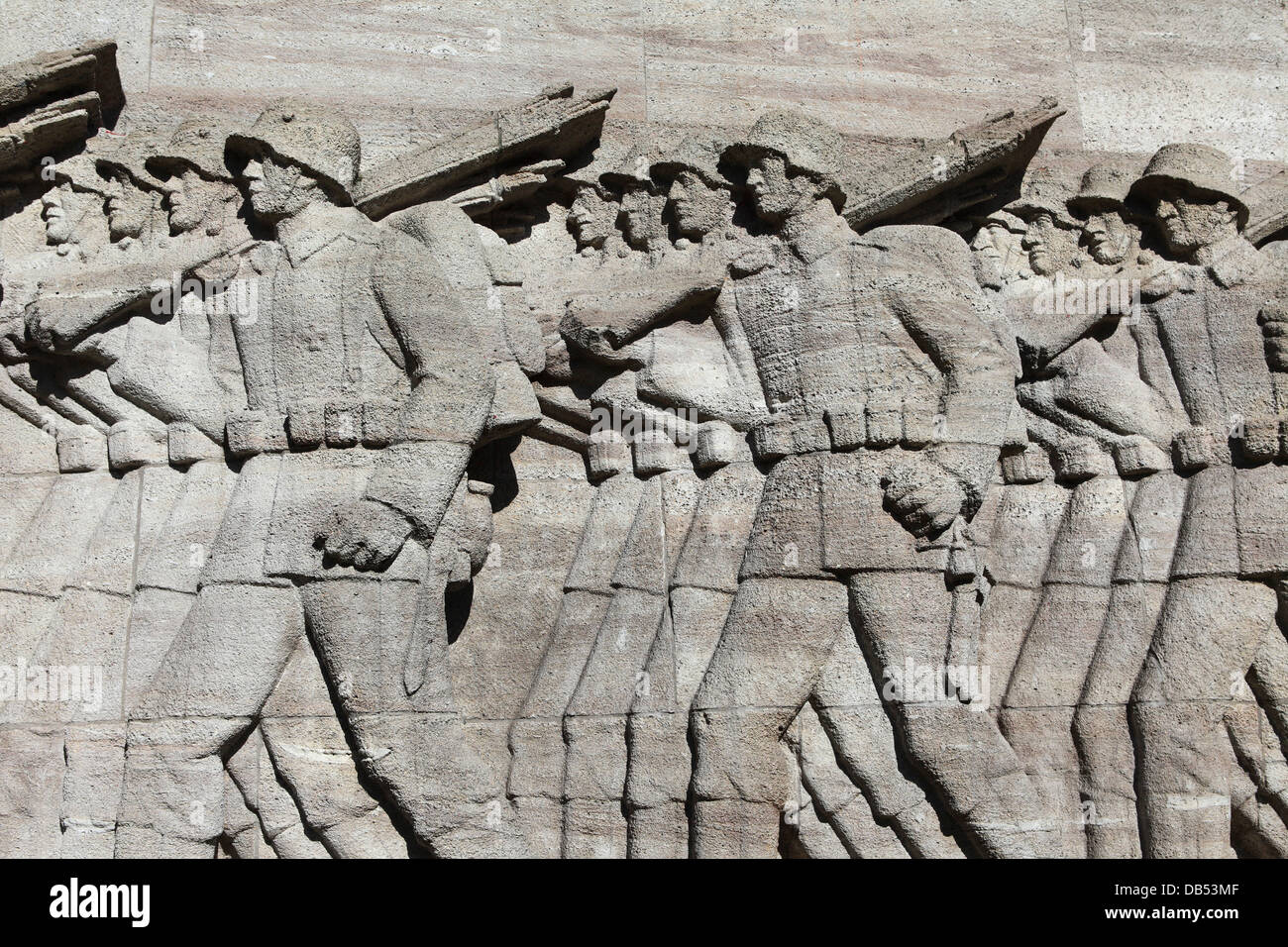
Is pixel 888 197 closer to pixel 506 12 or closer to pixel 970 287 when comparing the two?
pixel 970 287

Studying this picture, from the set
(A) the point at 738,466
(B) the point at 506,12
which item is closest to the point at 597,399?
(A) the point at 738,466

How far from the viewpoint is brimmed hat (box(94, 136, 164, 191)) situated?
8.52 metres

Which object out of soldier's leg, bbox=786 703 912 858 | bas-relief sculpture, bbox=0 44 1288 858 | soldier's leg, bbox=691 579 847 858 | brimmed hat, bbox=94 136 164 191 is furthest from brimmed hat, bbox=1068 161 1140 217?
brimmed hat, bbox=94 136 164 191

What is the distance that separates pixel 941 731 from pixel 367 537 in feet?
8.07

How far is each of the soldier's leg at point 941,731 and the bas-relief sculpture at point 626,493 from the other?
0.7 inches

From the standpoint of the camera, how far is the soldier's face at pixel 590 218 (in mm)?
8719

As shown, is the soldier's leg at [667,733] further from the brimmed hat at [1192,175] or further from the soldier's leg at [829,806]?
the brimmed hat at [1192,175]

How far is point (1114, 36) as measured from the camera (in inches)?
382

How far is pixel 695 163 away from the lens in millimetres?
8648

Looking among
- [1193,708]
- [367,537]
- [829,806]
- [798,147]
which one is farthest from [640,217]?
[1193,708]

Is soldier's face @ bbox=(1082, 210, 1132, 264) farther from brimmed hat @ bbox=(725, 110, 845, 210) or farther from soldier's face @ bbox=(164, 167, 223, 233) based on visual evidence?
soldier's face @ bbox=(164, 167, 223, 233)

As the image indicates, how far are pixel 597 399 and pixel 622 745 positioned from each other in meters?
1.56
